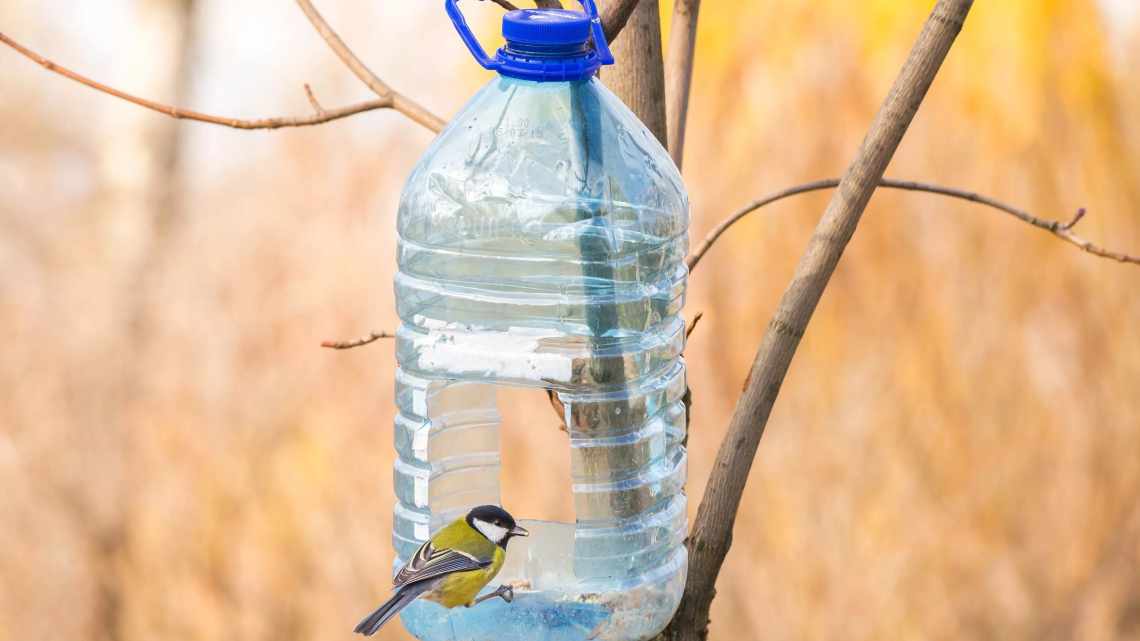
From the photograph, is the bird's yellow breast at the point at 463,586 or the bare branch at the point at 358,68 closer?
the bird's yellow breast at the point at 463,586

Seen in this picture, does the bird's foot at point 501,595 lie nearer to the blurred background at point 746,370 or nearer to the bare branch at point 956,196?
the bare branch at point 956,196

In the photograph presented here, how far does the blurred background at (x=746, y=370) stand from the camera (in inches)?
169

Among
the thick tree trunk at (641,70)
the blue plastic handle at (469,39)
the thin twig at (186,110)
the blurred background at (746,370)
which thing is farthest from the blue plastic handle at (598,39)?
the blurred background at (746,370)

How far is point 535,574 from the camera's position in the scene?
161 centimetres

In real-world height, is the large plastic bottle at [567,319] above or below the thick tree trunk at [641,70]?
below

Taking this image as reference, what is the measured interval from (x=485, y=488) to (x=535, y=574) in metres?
0.27

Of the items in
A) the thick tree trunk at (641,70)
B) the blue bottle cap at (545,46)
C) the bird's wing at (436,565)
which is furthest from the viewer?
the thick tree trunk at (641,70)

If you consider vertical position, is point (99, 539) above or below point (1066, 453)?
below

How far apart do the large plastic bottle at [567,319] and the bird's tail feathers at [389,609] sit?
0.14m

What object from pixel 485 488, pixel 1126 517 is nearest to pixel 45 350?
pixel 485 488

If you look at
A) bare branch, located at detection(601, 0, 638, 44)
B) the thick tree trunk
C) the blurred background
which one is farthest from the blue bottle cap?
the blurred background

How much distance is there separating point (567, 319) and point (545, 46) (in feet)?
1.15

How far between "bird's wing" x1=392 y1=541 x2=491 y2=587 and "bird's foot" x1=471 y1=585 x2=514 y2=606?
7cm

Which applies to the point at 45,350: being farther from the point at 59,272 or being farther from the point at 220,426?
the point at 220,426
